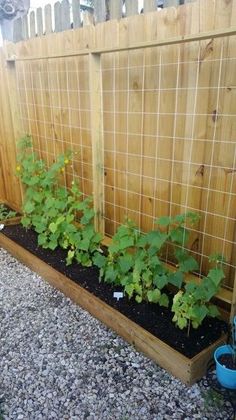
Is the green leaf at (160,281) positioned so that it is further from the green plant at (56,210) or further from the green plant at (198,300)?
the green plant at (56,210)

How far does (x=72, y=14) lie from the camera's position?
8.73ft

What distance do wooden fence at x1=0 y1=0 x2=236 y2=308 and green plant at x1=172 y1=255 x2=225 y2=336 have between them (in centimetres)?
22

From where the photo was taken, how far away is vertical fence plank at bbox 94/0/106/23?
2.37 m

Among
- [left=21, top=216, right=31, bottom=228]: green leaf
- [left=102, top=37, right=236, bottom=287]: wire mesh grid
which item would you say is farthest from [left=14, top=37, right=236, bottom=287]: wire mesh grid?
[left=21, top=216, right=31, bottom=228]: green leaf

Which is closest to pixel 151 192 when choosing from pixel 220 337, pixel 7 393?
pixel 220 337

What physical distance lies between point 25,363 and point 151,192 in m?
1.43

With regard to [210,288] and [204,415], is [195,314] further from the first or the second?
[204,415]

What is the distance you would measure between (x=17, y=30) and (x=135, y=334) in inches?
125

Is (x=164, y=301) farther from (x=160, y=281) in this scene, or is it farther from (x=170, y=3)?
(x=170, y=3)

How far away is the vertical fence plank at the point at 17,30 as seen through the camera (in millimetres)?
3326

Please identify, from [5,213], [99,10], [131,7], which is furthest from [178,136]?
[5,213]

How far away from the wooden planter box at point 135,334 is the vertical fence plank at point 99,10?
2.00 metres

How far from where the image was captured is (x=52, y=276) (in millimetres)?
2785

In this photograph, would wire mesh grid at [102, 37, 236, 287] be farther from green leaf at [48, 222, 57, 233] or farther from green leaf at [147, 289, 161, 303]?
green leaf at [48, 222, 57, 233]
